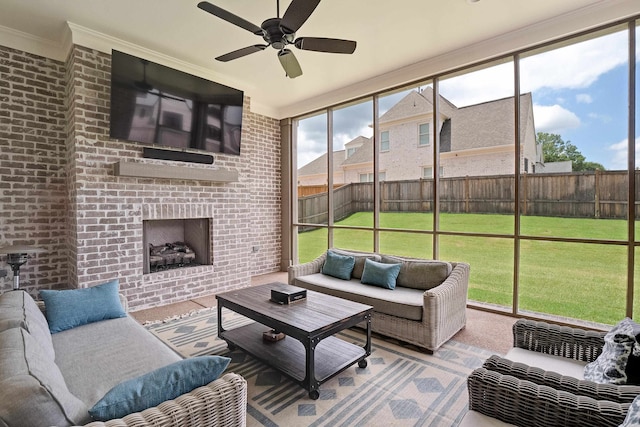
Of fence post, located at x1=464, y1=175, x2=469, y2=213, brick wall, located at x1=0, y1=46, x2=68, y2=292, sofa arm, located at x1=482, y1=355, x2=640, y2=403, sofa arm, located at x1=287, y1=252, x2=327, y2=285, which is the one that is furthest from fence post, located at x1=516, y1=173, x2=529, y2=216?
brick wall, located at x1=0, y1=46, x2=68, y2=292

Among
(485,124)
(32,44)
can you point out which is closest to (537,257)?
(485,124)

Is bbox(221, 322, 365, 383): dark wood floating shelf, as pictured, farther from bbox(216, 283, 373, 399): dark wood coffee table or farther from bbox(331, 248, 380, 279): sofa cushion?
bbox(331, 248, 380, 279): sofa cushion

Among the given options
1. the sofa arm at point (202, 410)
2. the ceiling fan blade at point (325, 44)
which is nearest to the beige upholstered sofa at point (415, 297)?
the sofa arm at point (202, 410)

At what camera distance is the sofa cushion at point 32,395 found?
1.02m

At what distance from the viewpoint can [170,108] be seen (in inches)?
162

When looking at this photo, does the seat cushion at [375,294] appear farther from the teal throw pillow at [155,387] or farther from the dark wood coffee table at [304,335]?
the teal throw pillow at [155,387]

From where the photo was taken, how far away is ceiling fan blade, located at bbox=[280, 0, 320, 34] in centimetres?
207

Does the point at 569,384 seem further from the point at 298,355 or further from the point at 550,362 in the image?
the point at 298,355

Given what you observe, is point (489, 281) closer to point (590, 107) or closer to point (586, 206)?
point (586, 206)

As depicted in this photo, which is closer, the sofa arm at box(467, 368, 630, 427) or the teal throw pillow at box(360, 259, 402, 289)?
the sofa arm at box(467, 368, 630, 427)

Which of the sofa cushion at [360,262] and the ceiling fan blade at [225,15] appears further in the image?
the sofa cushion at [360,262]

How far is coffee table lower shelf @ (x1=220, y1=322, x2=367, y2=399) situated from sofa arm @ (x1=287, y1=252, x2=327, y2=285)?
3.84ft

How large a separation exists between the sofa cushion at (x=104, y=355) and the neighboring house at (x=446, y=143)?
3.98 metres

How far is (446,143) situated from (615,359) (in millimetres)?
3884
